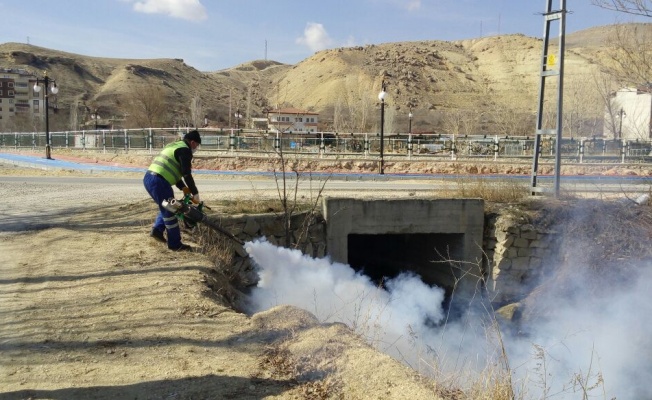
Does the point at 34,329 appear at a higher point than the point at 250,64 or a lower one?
lower

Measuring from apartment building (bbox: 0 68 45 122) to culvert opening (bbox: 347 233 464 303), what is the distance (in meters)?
101

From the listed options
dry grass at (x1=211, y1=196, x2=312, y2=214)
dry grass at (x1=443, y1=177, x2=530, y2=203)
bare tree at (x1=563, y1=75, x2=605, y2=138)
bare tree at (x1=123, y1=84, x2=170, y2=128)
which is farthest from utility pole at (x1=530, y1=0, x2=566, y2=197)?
bare tree at (x1=123, y1=84, x2=170, y2=128)

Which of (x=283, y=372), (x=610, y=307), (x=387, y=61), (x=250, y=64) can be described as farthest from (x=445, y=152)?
(x=250, y=64)

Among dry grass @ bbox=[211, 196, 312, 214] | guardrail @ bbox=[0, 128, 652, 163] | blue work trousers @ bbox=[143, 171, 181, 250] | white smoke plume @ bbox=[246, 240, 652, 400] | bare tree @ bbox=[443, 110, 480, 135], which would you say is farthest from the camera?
bare tree @ bbox=[443, 110, 480, 135]

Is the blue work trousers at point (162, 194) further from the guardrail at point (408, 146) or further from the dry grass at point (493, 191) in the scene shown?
the guardrail at point (408, 146)

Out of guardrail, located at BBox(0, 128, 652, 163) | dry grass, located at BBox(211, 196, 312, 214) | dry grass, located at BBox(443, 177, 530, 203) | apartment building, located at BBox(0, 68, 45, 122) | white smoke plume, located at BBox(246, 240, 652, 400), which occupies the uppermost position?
apartment building, located at BBox(0, 68, 45, 122)

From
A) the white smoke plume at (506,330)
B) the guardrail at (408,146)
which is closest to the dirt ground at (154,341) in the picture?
the white smoke plume at (506,330)

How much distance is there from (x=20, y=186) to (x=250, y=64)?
7327 inches

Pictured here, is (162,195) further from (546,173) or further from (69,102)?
(69,102)

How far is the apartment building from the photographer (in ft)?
343

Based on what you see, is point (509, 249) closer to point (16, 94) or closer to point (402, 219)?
point (402, 219)

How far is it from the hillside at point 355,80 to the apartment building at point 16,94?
5131 millimetres

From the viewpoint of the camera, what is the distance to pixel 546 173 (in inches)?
971

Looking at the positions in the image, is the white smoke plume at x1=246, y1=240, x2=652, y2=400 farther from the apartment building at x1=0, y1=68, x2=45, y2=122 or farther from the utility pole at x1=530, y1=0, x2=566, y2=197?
the apartment building at x1=0, y1=68, x2=45, y2=122
